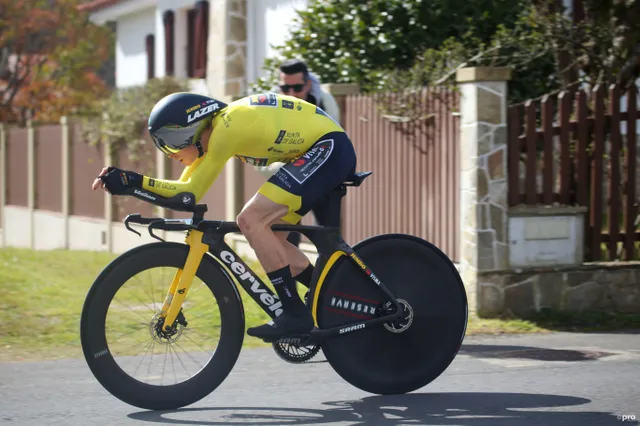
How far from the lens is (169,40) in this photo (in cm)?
2408

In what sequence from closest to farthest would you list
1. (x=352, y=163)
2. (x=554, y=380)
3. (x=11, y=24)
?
(x=352, y=163), (x=554, y=380), (x=11, y=24)

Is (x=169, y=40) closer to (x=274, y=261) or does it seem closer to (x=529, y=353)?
(x=529, y=353)

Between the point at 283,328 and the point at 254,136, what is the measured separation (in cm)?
96

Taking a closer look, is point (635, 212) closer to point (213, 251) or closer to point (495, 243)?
point (495, 243)

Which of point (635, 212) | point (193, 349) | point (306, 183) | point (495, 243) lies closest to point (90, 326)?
point (193, 349)

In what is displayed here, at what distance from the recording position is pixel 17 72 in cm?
2684

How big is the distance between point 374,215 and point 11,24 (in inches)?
695

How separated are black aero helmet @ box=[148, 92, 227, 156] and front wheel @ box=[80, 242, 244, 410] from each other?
503 millimetres

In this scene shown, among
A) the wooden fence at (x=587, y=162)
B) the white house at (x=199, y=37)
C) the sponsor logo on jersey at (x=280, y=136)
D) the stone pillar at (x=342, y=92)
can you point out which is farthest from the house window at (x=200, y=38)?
the sponsor logo on jersey at (x=280, y=136)

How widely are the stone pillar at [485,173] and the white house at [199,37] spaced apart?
25.6ft

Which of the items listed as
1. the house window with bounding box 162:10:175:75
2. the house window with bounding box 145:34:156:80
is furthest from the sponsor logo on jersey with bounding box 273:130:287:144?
the house window with bounding box 145:34:156:80

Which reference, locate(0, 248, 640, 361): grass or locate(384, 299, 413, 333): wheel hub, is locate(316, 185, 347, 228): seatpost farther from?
locate(0, 248, 640, 361): grass

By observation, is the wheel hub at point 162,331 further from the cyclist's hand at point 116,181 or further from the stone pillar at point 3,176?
the stone pillar at point 3,176

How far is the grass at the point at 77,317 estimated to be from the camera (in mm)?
5570
